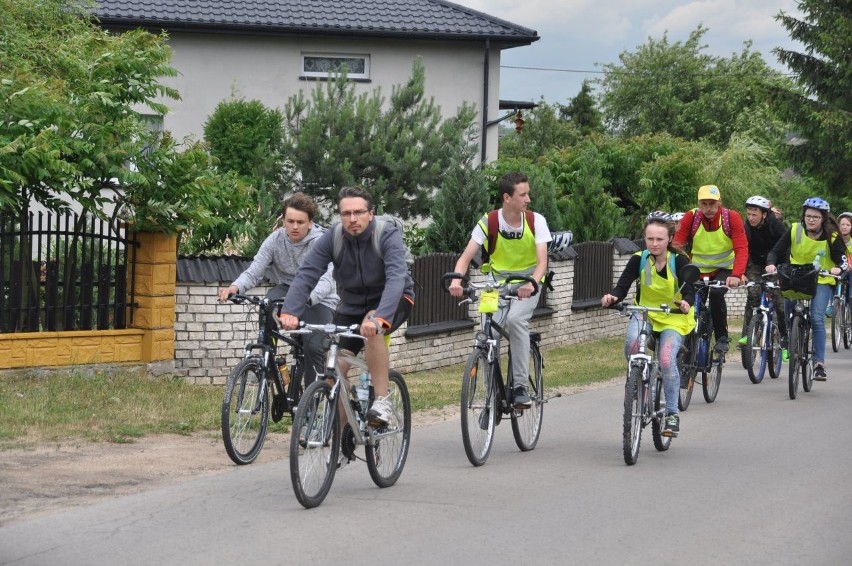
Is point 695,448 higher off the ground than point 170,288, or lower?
lower

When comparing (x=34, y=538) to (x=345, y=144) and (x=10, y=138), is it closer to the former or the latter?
(x=10, y=138)

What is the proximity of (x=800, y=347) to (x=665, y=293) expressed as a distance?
13.4ft

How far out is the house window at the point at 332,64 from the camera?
92.8 feet

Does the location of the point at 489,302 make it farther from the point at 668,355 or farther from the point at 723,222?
the point at 723,222

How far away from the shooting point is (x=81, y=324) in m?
12.0

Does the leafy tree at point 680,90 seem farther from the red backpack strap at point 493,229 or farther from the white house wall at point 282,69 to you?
the red backpack strap at point 493,229

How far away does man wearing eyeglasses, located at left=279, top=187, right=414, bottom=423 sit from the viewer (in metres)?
7.59

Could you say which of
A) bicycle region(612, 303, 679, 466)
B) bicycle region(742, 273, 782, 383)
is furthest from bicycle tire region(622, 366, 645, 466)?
bicycle region(742, 273, 782, 383)

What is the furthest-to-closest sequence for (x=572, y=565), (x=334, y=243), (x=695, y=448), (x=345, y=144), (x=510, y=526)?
1. (x=345, y=144)
2. (x=695, y=448)
3. (x=334, y=243)
4. (x=510, y=526)
5. (x=572, y=565)

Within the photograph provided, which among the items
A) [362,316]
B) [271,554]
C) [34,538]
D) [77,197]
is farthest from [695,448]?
[77,197]

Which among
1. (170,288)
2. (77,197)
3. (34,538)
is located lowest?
(34,538)

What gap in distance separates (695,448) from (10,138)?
627 centimetres

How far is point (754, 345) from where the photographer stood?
538 inches

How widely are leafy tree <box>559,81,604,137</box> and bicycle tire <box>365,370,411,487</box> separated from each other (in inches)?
3308
